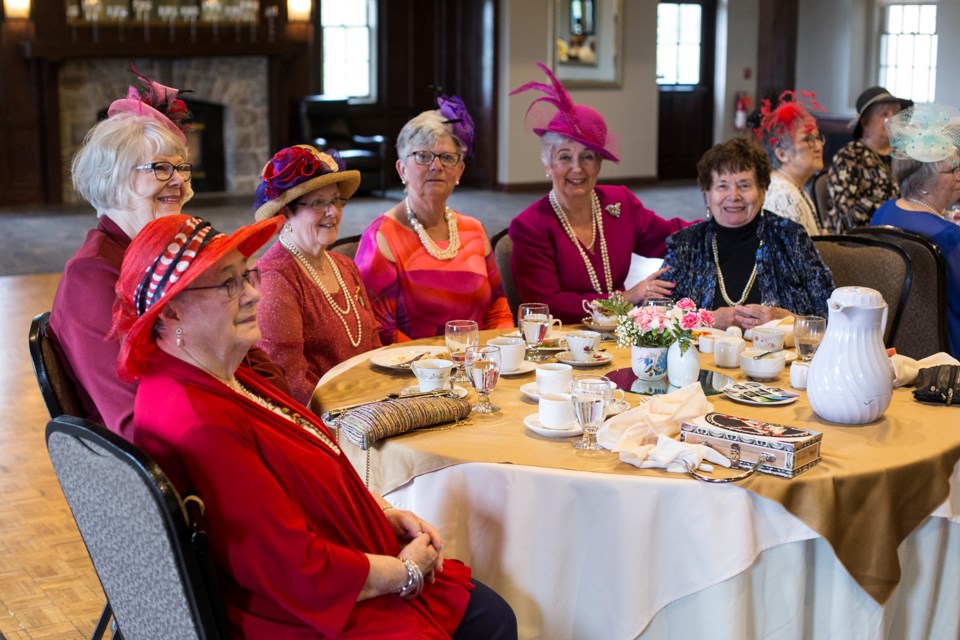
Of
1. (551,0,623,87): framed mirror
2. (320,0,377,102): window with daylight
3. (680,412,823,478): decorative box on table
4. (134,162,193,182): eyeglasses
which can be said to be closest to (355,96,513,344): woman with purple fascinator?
(134,162,193,182): eyeglasses

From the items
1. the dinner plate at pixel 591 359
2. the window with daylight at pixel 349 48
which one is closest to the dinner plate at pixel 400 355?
the dinner plate at pixel 591 359

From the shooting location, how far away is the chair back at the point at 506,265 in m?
4.30

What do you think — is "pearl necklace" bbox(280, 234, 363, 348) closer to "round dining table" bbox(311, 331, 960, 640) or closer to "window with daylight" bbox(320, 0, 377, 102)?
"round dining table" bbox(311, 331, 960, 640)

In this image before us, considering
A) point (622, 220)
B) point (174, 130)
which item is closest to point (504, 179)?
point (622, 220)

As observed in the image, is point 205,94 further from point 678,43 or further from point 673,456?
point 673,456

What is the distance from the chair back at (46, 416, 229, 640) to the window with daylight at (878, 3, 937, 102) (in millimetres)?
14029

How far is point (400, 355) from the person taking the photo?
10.2 ft

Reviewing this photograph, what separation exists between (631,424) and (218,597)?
3.11ft

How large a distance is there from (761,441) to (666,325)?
606mm

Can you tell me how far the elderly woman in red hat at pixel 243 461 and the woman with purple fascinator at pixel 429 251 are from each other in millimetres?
1643

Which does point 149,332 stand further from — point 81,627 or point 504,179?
point 504,179

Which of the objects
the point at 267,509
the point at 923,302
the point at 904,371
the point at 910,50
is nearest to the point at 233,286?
the point at 267,509

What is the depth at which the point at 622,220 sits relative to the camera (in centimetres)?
432

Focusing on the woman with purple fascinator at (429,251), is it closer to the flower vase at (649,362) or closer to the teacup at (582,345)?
the teacup at (582,345)
